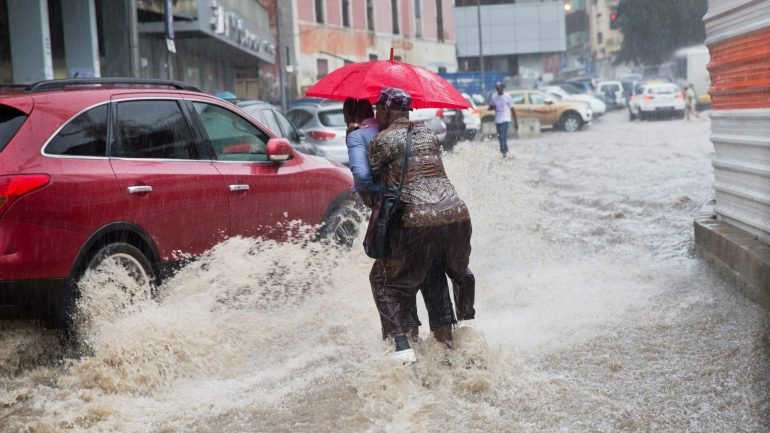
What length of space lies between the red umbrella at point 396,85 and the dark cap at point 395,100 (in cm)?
42

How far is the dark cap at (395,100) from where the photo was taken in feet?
17.5

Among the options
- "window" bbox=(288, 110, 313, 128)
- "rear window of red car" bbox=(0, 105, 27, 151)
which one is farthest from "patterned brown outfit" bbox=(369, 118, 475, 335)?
"window" bbox=(288, 110, 313, 128)

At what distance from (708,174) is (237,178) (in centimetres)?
1166

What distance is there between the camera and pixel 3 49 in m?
16.8

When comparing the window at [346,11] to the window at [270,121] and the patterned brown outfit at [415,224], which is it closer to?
the window at [270,121]

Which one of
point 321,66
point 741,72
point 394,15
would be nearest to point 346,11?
point 321,66

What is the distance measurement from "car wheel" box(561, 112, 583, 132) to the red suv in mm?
28898

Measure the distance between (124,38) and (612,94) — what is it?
117 ft

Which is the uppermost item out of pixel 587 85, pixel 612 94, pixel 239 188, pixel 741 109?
pixel 587 85

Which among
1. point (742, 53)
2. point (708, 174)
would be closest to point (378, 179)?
point (742, 53)

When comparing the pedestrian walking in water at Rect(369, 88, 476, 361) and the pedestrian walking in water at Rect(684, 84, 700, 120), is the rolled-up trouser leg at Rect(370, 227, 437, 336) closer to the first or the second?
the pedestrian walking in water at Rect(369, 88, 476, 361)

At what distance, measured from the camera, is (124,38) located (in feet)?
71.9

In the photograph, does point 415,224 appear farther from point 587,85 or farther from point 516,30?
point 516,30

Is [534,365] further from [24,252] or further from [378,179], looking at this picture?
[24,252]
